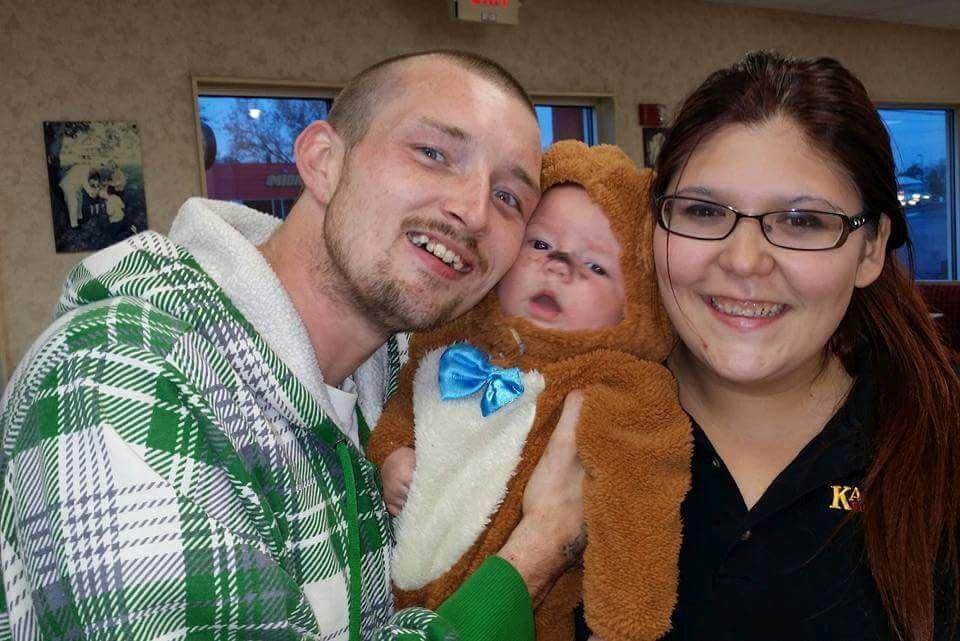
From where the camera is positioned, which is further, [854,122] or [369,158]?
[369,158]

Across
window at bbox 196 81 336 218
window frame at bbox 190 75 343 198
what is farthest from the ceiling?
window at bbox 196 81 336 218

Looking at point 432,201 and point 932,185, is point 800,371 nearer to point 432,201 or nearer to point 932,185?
point 432,201

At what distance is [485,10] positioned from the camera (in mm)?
5273

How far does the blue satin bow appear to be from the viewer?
5.06 feet

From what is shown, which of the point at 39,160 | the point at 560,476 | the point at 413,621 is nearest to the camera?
the point at 413,621

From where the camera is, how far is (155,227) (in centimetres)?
484

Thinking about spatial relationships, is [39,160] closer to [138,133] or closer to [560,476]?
[138,133]

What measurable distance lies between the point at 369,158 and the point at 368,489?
68cm

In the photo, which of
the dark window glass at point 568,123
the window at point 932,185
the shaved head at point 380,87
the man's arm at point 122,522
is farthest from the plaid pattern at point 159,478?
the window at point 932,185

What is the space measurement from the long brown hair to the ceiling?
6.16m

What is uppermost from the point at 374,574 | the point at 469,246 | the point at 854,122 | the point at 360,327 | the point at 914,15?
the point at 914,15

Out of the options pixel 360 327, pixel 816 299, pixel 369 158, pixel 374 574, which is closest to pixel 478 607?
pixel 374 574

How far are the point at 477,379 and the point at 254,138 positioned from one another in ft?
14.0

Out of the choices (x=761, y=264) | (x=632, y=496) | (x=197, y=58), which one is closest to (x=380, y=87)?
(x=761, y=264)
